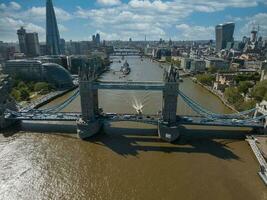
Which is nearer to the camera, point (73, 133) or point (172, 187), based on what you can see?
point (172, 187)

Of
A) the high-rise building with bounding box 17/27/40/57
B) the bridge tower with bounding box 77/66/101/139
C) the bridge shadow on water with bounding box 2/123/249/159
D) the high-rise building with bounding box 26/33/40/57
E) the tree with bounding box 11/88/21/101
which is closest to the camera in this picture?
the bridge shadow on water with bounding box 2/123/249/159

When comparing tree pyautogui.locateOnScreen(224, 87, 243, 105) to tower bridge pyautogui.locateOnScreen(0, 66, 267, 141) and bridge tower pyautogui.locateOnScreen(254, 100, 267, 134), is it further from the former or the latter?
tower bridge pyautogui.locateOnScreen(0, 66, 267, 141)

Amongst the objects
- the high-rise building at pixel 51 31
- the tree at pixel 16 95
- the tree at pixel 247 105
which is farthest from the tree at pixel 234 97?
the high-rise building at pixel 51 31

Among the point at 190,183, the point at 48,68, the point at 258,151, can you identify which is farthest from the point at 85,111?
the point at 48,68

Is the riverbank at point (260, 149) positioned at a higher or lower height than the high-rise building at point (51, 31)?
lower

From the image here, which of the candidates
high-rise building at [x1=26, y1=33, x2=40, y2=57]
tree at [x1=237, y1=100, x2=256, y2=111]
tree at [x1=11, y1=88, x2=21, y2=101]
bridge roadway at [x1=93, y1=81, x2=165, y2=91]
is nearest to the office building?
tree at [x1=11, y1=88, x2=21, y2=101]

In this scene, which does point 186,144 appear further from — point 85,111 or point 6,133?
point 6,133

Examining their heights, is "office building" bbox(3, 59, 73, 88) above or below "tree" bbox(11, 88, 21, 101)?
above

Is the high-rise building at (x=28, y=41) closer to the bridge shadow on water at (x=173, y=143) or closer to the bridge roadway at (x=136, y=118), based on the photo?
the bridge roadway at (x=136, y=118)
